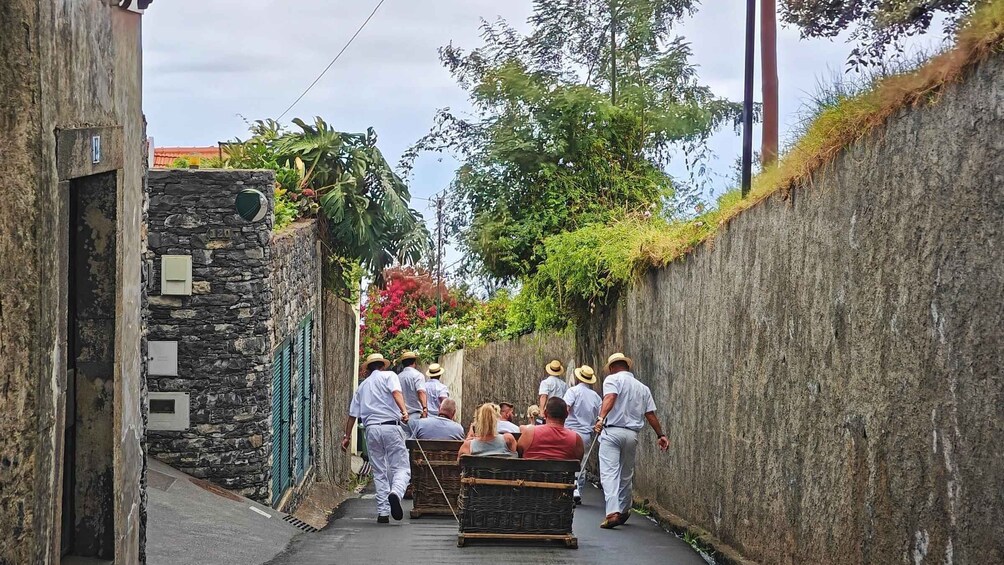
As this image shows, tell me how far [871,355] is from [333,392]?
15.4 metres

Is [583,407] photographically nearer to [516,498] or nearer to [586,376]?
[586,376]

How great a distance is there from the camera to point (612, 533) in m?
12.0

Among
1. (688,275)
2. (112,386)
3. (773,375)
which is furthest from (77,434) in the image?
(688,275)

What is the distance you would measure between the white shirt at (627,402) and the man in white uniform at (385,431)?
2.45m

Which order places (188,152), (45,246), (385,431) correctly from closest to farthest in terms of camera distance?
(45,246)
(385,431)
(188,152)

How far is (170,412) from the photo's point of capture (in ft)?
42.0

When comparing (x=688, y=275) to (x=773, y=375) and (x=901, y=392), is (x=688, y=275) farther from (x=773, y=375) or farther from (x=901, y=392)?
(x=901, y=392)

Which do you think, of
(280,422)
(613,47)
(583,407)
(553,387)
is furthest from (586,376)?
(613,47)

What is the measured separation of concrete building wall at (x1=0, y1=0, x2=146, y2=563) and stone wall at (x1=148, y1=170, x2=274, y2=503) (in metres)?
5.80

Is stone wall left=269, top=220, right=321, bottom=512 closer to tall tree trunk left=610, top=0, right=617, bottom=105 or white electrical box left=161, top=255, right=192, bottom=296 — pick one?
white electrical box left=161, top=255, right=192, bottom=296

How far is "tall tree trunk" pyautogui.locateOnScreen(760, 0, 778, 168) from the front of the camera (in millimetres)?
14156

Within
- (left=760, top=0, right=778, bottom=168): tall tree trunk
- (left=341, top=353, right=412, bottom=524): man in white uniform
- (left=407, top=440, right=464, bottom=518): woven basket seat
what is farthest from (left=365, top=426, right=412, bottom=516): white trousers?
(left=760, top=0, right=778, bottom=168): tall tree trunk

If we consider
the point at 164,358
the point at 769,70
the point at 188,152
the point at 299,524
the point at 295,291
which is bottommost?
the point at 299,524

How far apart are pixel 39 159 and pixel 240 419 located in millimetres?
8198
